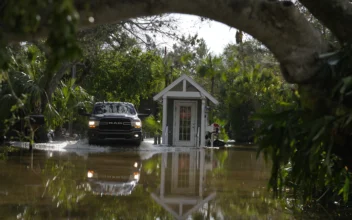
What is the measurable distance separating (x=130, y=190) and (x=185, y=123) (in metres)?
19.0

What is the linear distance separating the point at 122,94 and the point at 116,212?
83.3ft

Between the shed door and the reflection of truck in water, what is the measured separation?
10645 mm

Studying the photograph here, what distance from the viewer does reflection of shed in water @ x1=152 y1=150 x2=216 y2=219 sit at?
384 inches

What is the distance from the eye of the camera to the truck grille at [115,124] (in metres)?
24.2

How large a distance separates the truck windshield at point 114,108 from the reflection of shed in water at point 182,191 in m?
8.59

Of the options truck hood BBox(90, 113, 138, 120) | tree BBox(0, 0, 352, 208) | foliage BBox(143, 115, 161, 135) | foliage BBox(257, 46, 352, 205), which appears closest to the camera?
tree BBox(0, 0, 352, 208)

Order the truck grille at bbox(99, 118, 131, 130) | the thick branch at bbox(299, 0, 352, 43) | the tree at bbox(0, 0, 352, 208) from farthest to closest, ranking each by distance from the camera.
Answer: the truck grille at bbox(99, 118, 131, 130) → the thick branch at bbox(299, 0, 352, 43) → the tree at bbox(0, 0, 352, 208)

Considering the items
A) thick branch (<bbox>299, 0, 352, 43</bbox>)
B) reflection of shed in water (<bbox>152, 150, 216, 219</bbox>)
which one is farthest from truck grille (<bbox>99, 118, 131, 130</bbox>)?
thick branch (<bbox>299, 0, 352, 43</bbox>)

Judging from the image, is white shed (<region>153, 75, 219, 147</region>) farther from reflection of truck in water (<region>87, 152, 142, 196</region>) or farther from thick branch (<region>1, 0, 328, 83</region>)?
thick branch (<region>1, 0, 328, 83</region>)

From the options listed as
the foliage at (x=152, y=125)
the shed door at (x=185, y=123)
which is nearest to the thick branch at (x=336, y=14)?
the shed door at (x=185, y=123)

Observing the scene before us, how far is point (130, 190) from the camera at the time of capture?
37.6ft

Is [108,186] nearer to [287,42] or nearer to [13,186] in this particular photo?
[13,186]

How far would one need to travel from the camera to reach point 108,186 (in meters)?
11.9

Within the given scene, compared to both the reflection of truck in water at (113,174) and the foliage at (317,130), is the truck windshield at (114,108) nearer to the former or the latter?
the reflection of truck in water at (113,174)
